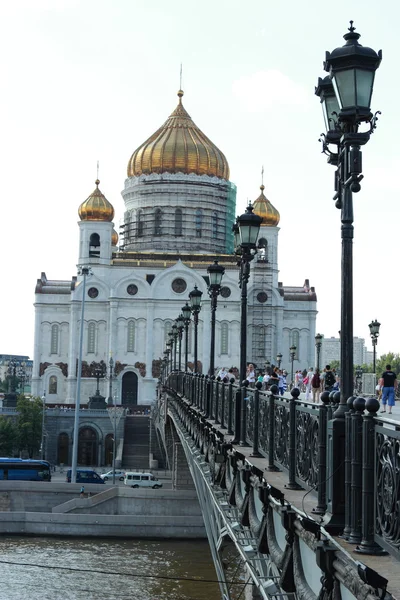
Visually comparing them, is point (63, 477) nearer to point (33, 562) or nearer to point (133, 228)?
point (33, 562)

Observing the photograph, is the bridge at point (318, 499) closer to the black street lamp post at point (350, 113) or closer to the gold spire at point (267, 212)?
the black street lamp post at point (350, 113)

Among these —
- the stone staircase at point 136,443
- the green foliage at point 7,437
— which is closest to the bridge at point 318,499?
the stone staircase at point 136,443

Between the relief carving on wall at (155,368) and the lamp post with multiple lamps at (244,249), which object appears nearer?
the lamp post with multiple lamps at (244,249)

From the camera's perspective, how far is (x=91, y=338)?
81.1 metres

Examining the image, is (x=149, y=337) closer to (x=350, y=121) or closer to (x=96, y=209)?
(x=96, y=209)

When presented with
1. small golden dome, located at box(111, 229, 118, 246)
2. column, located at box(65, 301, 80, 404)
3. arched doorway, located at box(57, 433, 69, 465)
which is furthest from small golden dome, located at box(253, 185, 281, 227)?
arched doorway, located at box(57, 433, 69, 465)

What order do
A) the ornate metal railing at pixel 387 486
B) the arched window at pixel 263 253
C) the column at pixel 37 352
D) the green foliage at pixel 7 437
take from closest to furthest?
the ornate metal railing at pixel 387 486 → the green foliage at pixel 7 437 → the column at pixel 37 352 → the arched window at pixel 263 253

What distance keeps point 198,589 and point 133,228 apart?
60096 mm

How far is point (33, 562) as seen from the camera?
33344 millimetres

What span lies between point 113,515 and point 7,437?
25660 mm

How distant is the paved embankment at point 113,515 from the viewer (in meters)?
39.7

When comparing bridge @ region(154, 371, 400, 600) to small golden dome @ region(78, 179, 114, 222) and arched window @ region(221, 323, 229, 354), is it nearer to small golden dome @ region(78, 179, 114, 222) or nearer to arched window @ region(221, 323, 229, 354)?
arched window @ region(221, 323, 229, 354)

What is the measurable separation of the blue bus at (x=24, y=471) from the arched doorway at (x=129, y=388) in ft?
94.0

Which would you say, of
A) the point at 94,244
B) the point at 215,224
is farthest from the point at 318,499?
the point at 215,224
